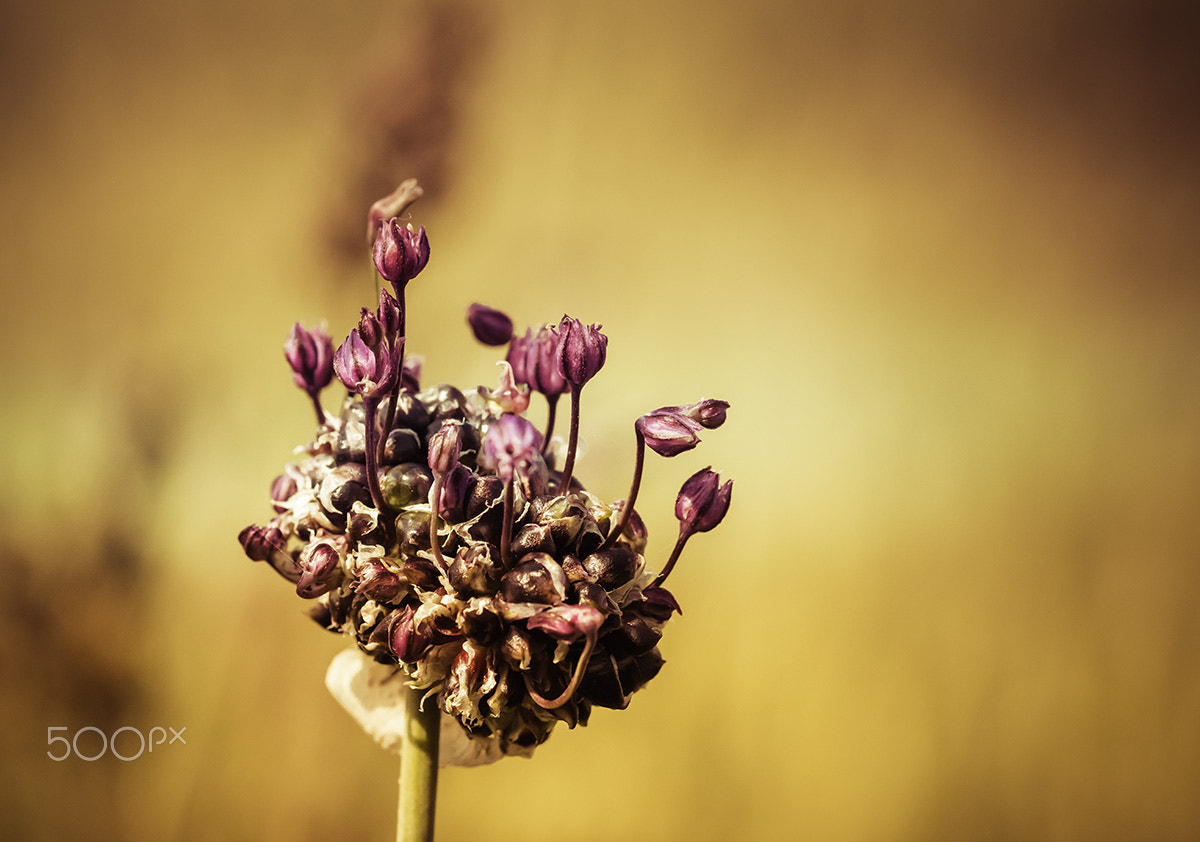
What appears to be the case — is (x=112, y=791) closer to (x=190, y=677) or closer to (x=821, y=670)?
(x=190, y=677)

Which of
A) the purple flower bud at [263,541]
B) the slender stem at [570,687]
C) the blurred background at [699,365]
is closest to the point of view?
the slender stem at [570,687]

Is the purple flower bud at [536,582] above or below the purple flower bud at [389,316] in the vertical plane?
below

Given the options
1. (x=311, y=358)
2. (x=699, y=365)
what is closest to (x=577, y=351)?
(x=311, y=358)

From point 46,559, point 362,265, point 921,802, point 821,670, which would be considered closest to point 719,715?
point 821,670

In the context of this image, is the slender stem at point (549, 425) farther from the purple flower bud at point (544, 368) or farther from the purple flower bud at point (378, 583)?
the purple flower bud at point (378, 583)

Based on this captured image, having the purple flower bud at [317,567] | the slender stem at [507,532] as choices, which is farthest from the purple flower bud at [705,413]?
the purple flower bud at [317,567]

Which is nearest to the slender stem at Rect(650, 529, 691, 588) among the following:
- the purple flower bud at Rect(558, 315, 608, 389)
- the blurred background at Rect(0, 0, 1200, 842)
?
the purple flower bud at Rect(558, 315, 608, 389)

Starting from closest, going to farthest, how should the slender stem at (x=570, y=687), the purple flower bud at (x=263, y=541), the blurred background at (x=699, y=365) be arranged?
the slender stem at (x=570, y=687) → the purple flower bud at (x=263, y=541) → the blurred background at (x=699, y=365)

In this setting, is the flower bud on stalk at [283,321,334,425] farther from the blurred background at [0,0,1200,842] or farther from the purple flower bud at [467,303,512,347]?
the blurred background at [0,0,1200,842]
